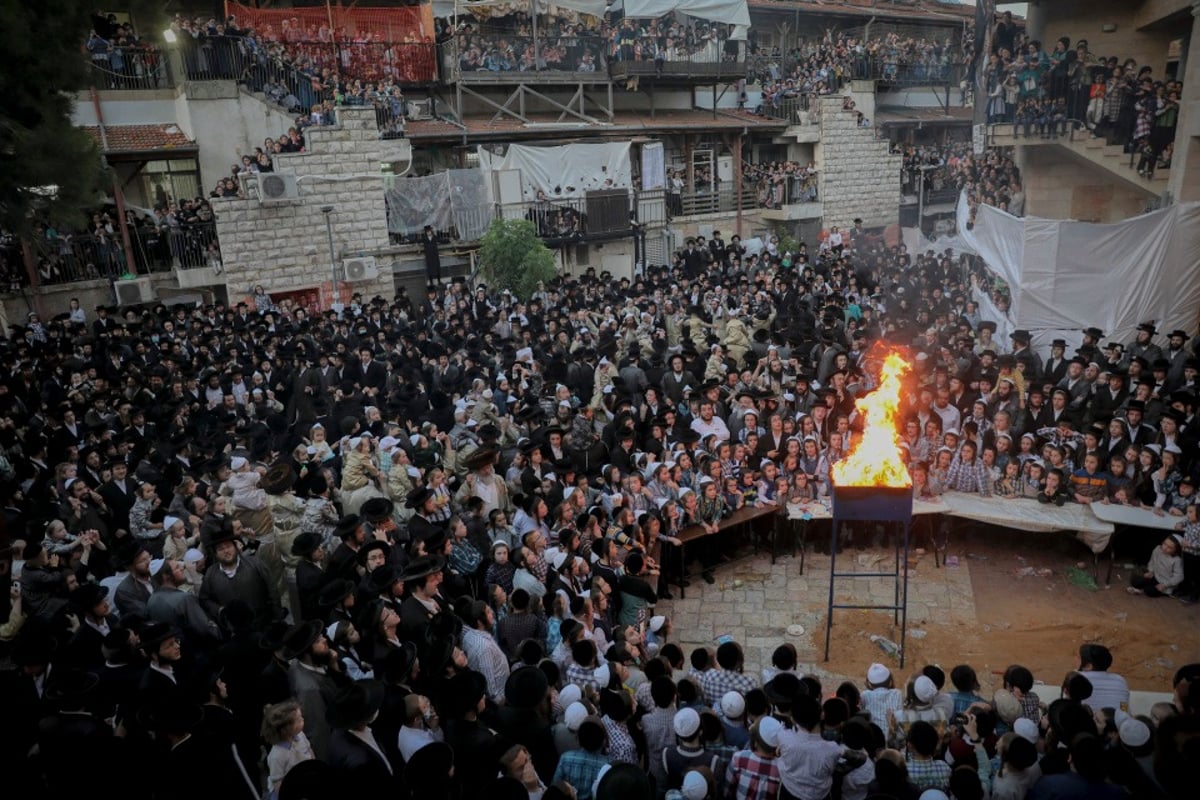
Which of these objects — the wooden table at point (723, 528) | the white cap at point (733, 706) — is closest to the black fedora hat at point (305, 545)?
the white cap at point (733, 706)

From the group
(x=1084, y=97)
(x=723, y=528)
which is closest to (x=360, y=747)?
(x=723, y=528)

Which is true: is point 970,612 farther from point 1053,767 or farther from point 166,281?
point 166,281

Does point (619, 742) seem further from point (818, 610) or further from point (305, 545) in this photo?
point (818, 610)

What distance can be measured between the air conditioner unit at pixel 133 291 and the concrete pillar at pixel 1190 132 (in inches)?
830

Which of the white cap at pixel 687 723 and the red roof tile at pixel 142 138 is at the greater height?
the red roof tile at pixel 142 138

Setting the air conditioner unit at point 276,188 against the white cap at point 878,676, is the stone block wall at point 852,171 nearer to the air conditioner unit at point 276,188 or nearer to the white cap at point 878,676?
the air conditioner unit at point 276,188

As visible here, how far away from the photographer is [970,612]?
9.80 meters

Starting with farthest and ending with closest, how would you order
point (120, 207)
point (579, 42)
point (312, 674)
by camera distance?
point (579, 42)
point (120, 207)
point (312, 674)

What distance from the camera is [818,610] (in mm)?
10117

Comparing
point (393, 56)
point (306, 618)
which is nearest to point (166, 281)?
point (393, 56)

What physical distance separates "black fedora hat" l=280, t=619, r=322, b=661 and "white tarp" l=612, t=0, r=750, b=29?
25.8 m

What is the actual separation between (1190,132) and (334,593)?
602 inches

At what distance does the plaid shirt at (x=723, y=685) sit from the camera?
6.46 m

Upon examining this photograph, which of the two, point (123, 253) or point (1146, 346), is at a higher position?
point (123, 253)
